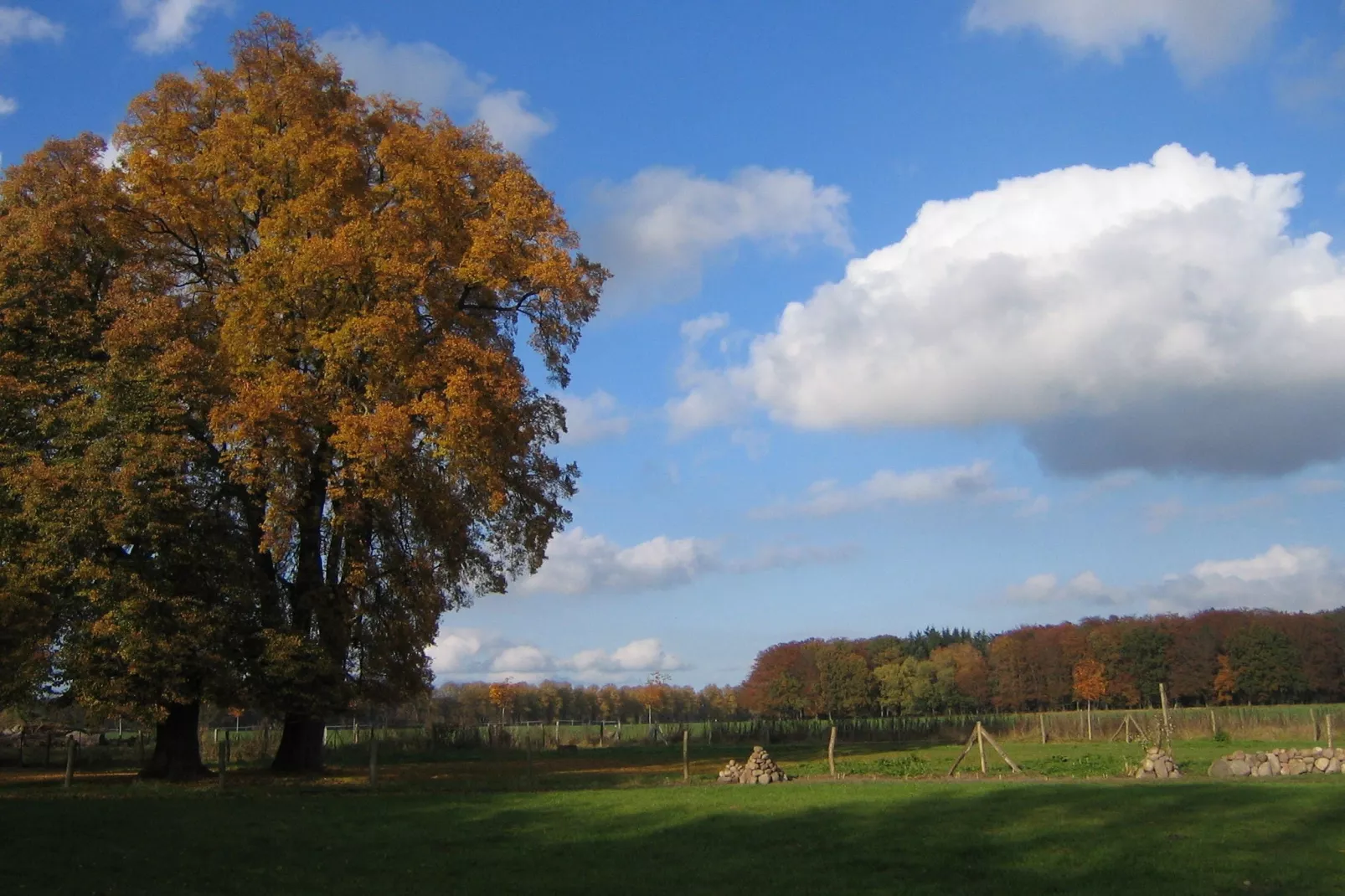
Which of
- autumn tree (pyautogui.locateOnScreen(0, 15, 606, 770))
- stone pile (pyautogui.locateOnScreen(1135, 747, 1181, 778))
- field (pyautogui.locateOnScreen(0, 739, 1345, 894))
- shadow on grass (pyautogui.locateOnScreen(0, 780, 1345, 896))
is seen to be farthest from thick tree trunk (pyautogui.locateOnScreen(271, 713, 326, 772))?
stone pile (pyautogui.locateOnScreen(1135, 747, 1181, 778))

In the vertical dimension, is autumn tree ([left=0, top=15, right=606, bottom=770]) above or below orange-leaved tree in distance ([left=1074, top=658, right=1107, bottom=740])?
above

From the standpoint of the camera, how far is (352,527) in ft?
95.6

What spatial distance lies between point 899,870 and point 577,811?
27.7ft

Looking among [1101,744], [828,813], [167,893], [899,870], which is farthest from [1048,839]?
[1101,744]

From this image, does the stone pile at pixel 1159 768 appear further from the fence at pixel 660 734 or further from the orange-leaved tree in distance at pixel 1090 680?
the orange-leaved tree in distance at pixel 1090 680

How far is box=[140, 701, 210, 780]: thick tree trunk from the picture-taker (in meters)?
27.3

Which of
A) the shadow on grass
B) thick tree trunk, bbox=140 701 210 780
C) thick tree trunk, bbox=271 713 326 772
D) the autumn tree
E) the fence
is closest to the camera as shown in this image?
the shadow on grass

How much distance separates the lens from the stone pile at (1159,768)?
25.2m

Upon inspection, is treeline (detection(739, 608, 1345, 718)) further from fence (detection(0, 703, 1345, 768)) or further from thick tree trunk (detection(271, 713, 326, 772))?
thick tree trunk (detection(271, 713, 326, 772))

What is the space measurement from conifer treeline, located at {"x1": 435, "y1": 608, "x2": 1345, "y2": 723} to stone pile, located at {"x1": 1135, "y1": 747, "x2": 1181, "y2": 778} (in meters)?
65.4

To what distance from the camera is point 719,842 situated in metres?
16.4

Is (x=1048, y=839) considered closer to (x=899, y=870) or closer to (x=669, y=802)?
(x=899, y=870)

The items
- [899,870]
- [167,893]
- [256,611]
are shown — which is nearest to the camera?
[167,893]

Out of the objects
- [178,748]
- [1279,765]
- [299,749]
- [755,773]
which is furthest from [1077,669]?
[178,748]
